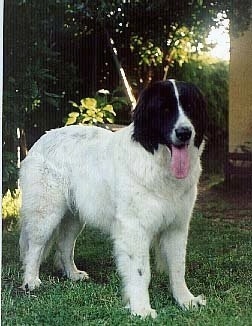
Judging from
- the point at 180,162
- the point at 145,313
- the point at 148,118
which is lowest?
the point at 145,313

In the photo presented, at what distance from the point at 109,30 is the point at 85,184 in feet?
1.42

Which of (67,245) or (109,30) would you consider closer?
(109,30)

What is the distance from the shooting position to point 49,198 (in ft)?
6.64

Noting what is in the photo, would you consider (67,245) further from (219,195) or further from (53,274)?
(219,195)

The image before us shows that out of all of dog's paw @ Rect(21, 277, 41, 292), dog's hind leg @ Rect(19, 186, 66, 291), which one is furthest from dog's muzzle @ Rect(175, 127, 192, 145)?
dog's paw @ Rect(21, 277, 41, 292)

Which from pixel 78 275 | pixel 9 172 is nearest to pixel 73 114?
pixel 9 172

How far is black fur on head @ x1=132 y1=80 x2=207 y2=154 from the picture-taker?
5.79ft

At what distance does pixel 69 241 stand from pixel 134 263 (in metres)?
0.28

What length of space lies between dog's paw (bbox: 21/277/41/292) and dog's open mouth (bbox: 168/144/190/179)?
0.51m

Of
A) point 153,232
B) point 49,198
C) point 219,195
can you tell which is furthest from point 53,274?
point 219,195

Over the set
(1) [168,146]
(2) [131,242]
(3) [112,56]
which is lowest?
(2) [131,242]

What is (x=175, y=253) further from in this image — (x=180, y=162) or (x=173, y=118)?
(x=173, y=118)

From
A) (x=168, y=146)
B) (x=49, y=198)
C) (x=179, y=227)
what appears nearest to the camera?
(x=168, y=146)

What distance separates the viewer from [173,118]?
5.74 feet
